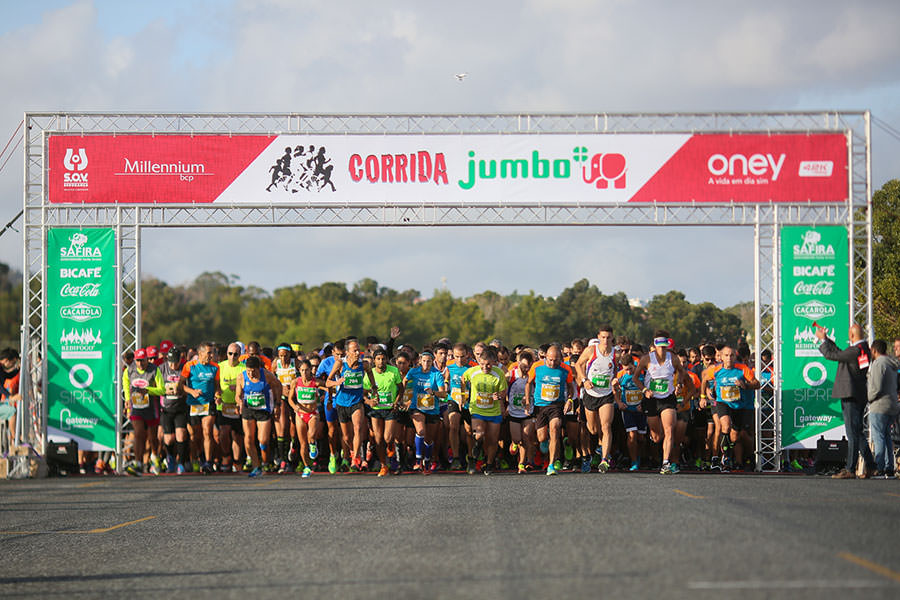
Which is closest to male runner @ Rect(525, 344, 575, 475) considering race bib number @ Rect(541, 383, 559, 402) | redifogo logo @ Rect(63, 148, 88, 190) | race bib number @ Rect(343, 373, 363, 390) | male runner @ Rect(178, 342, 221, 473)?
race bib number @ Rect(541, 383, 559, 402)

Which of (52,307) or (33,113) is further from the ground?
(33,113)

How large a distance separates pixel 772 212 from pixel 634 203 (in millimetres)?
2369

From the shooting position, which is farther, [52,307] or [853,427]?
[52,307]

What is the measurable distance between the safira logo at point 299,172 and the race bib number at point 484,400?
4566mm

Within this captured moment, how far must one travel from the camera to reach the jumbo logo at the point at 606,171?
62.0 feet

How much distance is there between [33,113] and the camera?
18797 millimetres

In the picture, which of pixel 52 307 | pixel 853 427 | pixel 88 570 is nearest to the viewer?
pixel 88 570

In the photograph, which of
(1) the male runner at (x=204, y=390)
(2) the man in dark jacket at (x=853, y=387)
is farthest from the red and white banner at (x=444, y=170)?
(2) the man in dark jacket at (x=853, y=387)

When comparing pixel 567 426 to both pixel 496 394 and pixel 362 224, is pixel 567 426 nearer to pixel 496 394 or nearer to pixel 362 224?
pixel 496 394

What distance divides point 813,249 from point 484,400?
6.43m

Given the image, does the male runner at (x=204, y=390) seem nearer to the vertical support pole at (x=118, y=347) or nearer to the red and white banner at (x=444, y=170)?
the vertical support pole at (x=118, y=347)

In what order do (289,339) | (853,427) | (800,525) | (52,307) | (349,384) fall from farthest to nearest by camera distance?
A: (289,339) < (52,307) < (349,384) < (853,427) < (800,525)

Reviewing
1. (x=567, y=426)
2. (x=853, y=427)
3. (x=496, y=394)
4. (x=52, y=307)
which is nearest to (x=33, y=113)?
(x=52, y=307)

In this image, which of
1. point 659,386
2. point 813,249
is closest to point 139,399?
point 659,386
